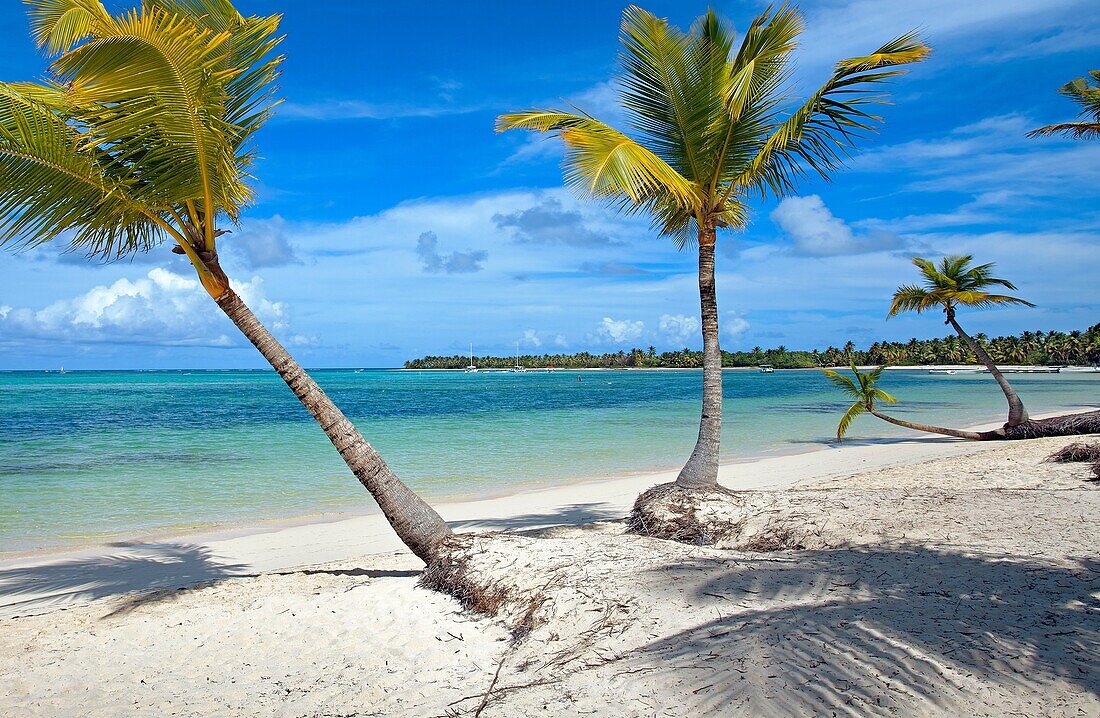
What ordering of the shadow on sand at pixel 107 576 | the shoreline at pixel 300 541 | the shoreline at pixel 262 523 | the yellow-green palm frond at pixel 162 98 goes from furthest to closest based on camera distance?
1. the shoreline at pixel 262 523
2. the shoreline at pixel 300 541
3. the shadow on sand at pixel 107 576
4. the yellow-green palm frond at pixel 162 98

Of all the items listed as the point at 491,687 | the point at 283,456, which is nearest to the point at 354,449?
the point at 491,687

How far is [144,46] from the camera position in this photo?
486 cm

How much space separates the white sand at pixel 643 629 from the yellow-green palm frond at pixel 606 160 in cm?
344

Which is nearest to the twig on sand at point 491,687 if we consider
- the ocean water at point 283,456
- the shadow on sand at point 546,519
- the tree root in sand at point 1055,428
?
the shadow on sand at point 546,519

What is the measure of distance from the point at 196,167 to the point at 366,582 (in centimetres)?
380

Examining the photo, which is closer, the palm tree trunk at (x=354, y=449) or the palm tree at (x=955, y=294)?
the palm tree trunk at (x=354, y=449)

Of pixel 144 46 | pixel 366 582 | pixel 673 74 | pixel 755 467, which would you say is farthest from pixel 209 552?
pixel 755 467

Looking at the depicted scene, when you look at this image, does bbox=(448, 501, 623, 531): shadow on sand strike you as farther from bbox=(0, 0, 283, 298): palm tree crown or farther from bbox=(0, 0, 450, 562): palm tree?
bbox=(0, 0, 283, 298): palm tree crown

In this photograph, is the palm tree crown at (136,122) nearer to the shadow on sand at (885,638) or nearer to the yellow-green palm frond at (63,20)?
the yellow-green palm frond at (63,20)

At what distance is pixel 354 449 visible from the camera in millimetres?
5891

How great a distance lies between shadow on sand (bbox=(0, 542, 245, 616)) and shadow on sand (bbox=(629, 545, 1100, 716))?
556 cm

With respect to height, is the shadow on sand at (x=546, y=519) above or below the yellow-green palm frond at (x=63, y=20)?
below

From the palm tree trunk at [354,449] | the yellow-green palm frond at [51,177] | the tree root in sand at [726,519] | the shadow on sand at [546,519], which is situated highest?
the yellow-green palm frond at [51,177]

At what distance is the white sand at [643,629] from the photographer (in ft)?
10.8
